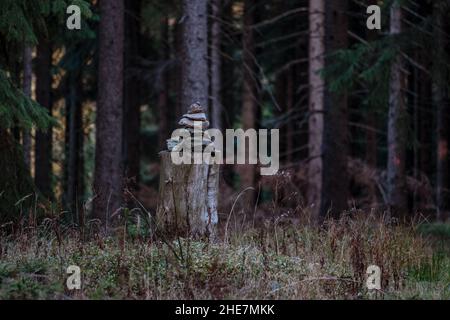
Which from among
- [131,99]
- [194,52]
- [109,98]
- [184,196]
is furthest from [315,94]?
[184,196]

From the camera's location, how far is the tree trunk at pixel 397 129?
52.9ft

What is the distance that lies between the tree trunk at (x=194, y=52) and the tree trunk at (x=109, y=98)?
4.33 feet

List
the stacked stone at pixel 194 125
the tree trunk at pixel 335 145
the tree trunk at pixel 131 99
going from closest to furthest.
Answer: the stacked stone at pixel 194 125, the tree trunk at pixel 335 145, the tree trunk at pixel 131 99

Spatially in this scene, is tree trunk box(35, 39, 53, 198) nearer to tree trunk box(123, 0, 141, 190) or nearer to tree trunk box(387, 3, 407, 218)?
tree trunk box(123, 0, 141, 190)

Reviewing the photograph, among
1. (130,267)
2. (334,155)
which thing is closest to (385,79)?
(334,155)

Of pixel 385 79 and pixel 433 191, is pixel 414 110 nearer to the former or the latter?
pixel 433 191

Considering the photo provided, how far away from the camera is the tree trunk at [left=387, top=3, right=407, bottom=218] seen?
16.1m

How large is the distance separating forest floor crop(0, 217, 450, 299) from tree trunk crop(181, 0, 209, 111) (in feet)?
18.4

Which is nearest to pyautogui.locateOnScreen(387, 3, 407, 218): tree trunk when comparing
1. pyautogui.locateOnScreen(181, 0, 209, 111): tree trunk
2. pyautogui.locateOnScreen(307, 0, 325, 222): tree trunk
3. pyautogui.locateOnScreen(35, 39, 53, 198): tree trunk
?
pyautogui.locateOnScreen(307, 0, 325, 222): tree trunk

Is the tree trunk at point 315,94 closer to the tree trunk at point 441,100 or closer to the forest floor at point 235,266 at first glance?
the tree trunk at point 441,100

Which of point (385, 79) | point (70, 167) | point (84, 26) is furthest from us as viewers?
point (70, 167)

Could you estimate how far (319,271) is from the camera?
793cm

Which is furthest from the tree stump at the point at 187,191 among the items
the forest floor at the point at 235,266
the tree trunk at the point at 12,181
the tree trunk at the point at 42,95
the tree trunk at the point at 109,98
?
the tree trunk at the point at 42,95

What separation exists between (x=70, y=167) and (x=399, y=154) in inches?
484
